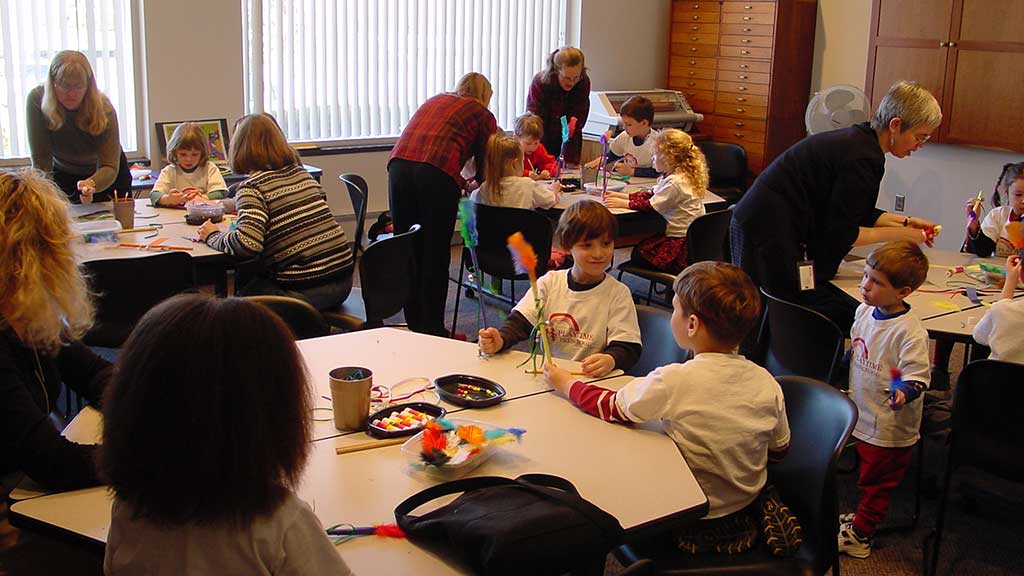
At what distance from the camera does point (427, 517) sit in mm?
1706

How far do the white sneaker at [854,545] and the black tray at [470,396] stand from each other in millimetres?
1395

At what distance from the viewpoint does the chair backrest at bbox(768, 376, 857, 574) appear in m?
2.16

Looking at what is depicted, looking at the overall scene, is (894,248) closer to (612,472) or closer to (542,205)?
(612,472)

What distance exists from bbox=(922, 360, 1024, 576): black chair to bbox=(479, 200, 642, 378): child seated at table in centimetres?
93

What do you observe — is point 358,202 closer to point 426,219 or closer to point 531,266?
point 426,219

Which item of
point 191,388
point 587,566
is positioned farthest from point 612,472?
point 191,388

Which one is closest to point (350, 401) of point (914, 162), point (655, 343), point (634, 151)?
point (655, 343)

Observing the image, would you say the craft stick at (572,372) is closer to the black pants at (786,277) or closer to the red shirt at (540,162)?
the black pants at (786,277)

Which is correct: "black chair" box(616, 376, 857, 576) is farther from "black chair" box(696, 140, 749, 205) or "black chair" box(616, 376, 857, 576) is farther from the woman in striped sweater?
"black chair" box(696, 140, 749, 205)

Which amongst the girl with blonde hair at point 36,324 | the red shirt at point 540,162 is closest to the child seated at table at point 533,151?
the red shirt at point 540,162

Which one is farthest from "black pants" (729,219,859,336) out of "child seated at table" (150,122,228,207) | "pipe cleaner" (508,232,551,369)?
"child seated at table" (150,122,228,207)

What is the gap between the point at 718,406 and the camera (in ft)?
6.97

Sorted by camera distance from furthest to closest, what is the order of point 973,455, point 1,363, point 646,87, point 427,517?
point 646,87
point 973,455
point 1,363
point 427,517

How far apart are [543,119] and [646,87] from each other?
199cm
